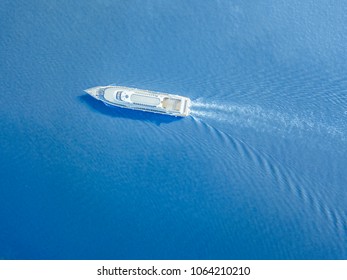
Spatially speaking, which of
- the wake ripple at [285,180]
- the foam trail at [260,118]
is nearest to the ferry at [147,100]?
the foam trail at [260,118]

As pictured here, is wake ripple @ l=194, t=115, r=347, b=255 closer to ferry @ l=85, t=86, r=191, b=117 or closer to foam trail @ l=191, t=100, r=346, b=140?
foam trail @ l=191, t=100, r=346, b=140

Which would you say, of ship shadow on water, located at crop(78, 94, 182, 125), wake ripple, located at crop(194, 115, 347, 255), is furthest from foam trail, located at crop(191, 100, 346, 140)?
ship shadow on water, located at crop(78, 94, 182, 125)

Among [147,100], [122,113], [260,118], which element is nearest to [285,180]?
[260,118]

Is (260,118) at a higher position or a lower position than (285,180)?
higher

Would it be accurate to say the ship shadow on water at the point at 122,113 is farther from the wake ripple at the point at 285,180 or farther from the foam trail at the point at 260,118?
the wake ripple at the point at 285,180

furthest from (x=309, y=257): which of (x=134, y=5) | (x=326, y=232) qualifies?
(x=134, y=5)

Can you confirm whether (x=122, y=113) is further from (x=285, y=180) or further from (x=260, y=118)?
(x=285, y=180)
